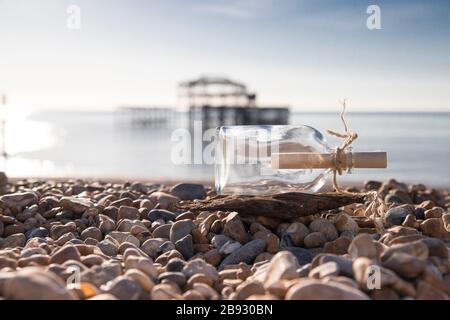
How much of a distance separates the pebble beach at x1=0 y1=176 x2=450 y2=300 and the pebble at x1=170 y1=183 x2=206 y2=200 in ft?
0.05

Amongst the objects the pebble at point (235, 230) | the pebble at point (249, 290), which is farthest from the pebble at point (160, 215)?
the pebble at point (249, 290)

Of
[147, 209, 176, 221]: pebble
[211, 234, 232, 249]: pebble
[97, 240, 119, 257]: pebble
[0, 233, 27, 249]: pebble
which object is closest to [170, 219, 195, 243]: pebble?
[211, 234, 232, 249]: pebble

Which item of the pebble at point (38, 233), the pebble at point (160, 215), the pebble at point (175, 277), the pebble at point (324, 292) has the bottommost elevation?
the pebble at point (38, 233)

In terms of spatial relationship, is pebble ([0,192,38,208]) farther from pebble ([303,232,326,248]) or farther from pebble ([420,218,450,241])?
pebble ([420,218,450,241])

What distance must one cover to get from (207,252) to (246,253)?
0.21 meters

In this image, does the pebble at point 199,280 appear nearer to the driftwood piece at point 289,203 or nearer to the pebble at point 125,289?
the pebble at point 125,289

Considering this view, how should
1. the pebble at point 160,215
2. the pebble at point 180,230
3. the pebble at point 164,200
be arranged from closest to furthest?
the pebble at point 180,230 → the pebble at point 160,215 → the pebble at point 164,200

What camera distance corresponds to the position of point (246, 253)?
8.25 feet

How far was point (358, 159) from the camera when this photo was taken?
8.27 feet

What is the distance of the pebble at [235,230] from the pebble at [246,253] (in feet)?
0.45

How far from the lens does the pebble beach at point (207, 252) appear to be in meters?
1.68

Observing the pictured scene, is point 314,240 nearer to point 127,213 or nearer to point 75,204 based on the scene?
point 127,213

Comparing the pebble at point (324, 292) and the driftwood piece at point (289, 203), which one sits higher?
the driftwood piece at point (289, 203)

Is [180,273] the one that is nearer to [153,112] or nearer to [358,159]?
[358,159]
